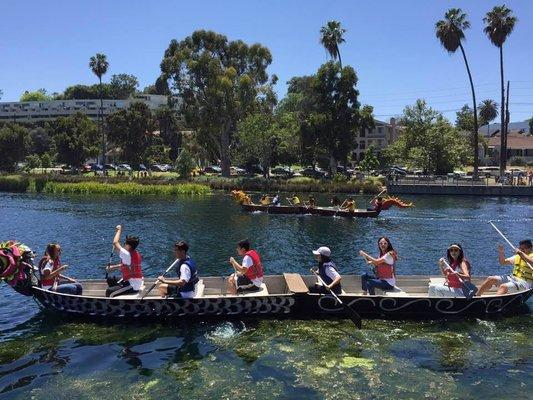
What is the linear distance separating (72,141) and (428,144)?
58.4m

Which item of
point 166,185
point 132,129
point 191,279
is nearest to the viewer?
point 191,279

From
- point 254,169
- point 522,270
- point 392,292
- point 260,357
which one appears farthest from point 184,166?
point 260,357

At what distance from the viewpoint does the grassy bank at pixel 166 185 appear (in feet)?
227

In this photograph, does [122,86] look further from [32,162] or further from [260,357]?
[260,357]

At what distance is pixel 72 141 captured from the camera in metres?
86.6

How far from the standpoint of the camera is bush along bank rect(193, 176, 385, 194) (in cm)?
7156

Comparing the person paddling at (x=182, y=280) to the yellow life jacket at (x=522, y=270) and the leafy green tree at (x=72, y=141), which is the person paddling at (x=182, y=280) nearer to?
the yellow life jacket at (x=522, y=270)

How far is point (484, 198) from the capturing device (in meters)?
66.1

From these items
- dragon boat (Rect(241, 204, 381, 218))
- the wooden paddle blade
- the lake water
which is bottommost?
the lake water

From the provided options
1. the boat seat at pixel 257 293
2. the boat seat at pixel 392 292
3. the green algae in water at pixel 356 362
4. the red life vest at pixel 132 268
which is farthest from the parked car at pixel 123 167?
the green algae in water at pixel 356 362

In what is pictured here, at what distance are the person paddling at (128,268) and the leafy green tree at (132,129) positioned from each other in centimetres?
7171

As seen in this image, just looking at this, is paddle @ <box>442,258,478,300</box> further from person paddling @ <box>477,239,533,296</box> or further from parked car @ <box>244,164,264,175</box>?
parked car @ <box>244,164,264,175</box>

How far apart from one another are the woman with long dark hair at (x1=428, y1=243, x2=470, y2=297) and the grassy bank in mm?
53050

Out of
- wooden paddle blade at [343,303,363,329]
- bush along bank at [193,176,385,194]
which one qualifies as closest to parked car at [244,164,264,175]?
bush along bank at [193,176,385,194]
